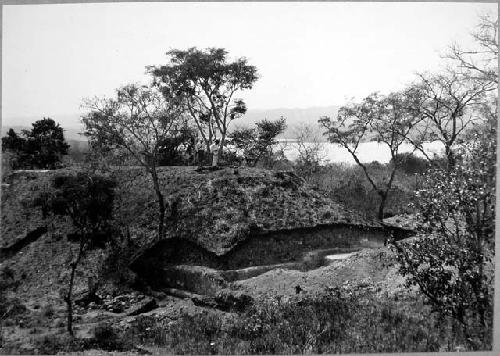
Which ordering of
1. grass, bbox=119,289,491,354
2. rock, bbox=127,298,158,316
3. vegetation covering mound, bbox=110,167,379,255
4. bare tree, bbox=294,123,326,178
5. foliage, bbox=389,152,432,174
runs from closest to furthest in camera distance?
grass, bbox=119,289,491,354 → rock, bbox=127,298,158,316 → vegetation covering mound, bbox=110,167,379,255 → foliage, bbox=389,152,432,174 → bare tree, bbox=294,123,326,178

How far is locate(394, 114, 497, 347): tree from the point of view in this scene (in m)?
6.38

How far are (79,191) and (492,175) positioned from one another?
6623mm

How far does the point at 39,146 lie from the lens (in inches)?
491

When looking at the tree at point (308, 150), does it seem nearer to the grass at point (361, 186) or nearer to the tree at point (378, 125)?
the grass at point (361, 186)

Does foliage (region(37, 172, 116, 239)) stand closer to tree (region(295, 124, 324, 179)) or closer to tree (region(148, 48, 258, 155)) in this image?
tree (region(148, 48, 258, 155))

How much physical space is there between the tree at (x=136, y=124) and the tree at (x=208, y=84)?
3.79 ft

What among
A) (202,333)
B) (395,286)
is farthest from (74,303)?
(395,286)

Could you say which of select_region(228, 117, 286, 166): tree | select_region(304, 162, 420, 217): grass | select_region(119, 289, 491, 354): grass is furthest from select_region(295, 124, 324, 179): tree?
select_region(119, 289, 491, 354): grass

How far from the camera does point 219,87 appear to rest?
14172 millimetres

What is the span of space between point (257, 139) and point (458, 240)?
9.65 m

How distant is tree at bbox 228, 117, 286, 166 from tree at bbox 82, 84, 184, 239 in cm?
320

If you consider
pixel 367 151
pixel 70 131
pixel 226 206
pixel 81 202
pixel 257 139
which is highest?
pixel 257 139

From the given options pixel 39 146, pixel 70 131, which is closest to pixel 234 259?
pixel 70 131

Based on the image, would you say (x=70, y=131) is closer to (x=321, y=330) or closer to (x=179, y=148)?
(x=179, y=148)
